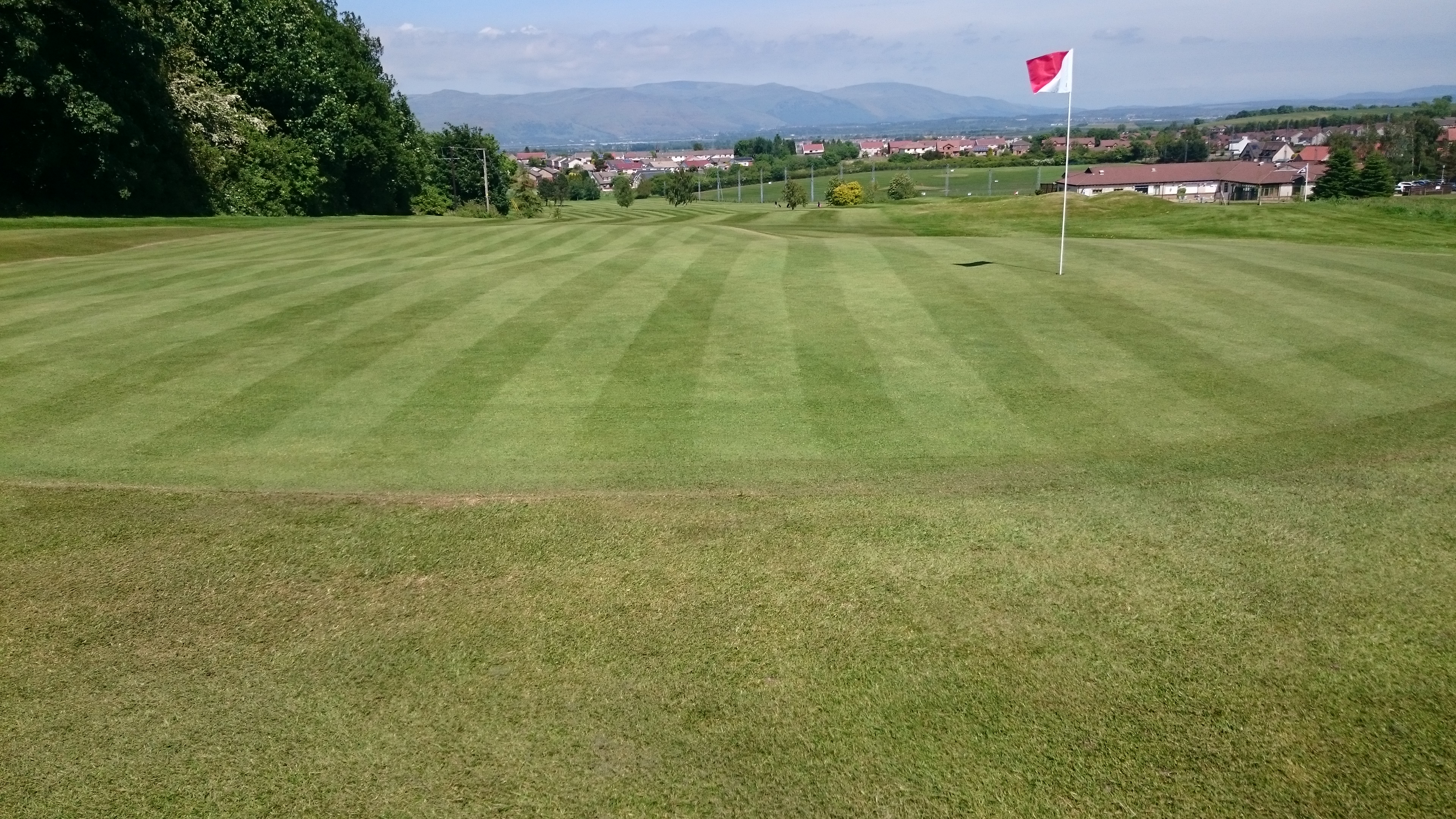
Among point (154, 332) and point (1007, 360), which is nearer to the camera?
point (1007, 360)

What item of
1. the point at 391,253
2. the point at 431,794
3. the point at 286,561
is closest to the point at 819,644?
the point at 431,794

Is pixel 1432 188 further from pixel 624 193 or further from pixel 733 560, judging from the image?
pixel 733 560

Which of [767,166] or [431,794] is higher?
[767,166]

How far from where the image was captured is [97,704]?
5.95 m

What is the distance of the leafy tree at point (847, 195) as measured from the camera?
99.6m

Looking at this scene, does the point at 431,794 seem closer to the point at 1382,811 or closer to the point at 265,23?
the point at 1382,811

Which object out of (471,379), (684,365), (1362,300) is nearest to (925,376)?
(684,365)

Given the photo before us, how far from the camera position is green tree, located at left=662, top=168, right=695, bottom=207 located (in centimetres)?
12462

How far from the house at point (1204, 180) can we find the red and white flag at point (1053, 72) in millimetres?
97913

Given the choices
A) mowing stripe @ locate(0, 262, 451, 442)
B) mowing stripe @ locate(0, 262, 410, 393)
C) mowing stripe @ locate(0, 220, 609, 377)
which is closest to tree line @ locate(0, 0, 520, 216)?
mowing stripe @ locate(0, 220, 609, 377)

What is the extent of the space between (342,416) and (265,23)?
53.0 meters

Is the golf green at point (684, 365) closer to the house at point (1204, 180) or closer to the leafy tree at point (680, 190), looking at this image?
the house at point (1204, 180)

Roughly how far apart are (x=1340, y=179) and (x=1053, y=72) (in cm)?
7796

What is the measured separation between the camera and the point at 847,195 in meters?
103
